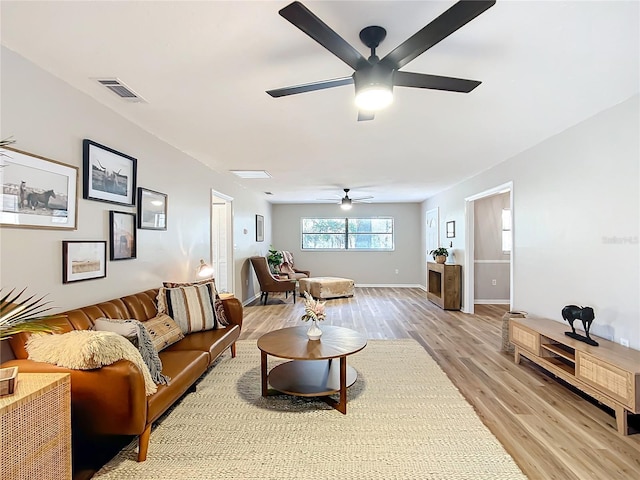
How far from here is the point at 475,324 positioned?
511cm

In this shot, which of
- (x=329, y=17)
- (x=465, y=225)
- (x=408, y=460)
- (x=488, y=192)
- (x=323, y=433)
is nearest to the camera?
(x=329, y=17)

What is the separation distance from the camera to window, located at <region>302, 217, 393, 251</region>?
939 cm

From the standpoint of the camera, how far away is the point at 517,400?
268 cm

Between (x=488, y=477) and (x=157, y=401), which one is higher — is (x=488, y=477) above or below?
below

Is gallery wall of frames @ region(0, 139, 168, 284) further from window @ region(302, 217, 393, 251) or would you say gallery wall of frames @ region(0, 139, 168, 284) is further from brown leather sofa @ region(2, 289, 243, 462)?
window @ region(302, 217, 393, 251)

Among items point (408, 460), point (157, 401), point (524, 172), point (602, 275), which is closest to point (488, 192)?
point (524, 172)

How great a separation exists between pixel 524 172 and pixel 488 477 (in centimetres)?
339

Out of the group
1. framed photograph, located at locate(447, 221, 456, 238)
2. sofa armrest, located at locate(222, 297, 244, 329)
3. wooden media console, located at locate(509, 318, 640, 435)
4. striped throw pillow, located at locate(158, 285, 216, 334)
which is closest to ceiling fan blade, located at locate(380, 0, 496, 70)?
wooden media console, located at locate(509, 318, 640, 435)

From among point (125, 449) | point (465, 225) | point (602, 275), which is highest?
point (465, 225)

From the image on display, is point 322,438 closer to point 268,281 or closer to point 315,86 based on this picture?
point 315,86

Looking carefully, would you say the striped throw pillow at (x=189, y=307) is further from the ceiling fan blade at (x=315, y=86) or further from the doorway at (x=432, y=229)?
the doorway at (x=432, y=229)

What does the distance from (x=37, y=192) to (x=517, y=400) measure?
12.4ft

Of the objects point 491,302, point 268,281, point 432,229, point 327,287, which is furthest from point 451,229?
point 268,281

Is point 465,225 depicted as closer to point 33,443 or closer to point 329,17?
point 329,17
